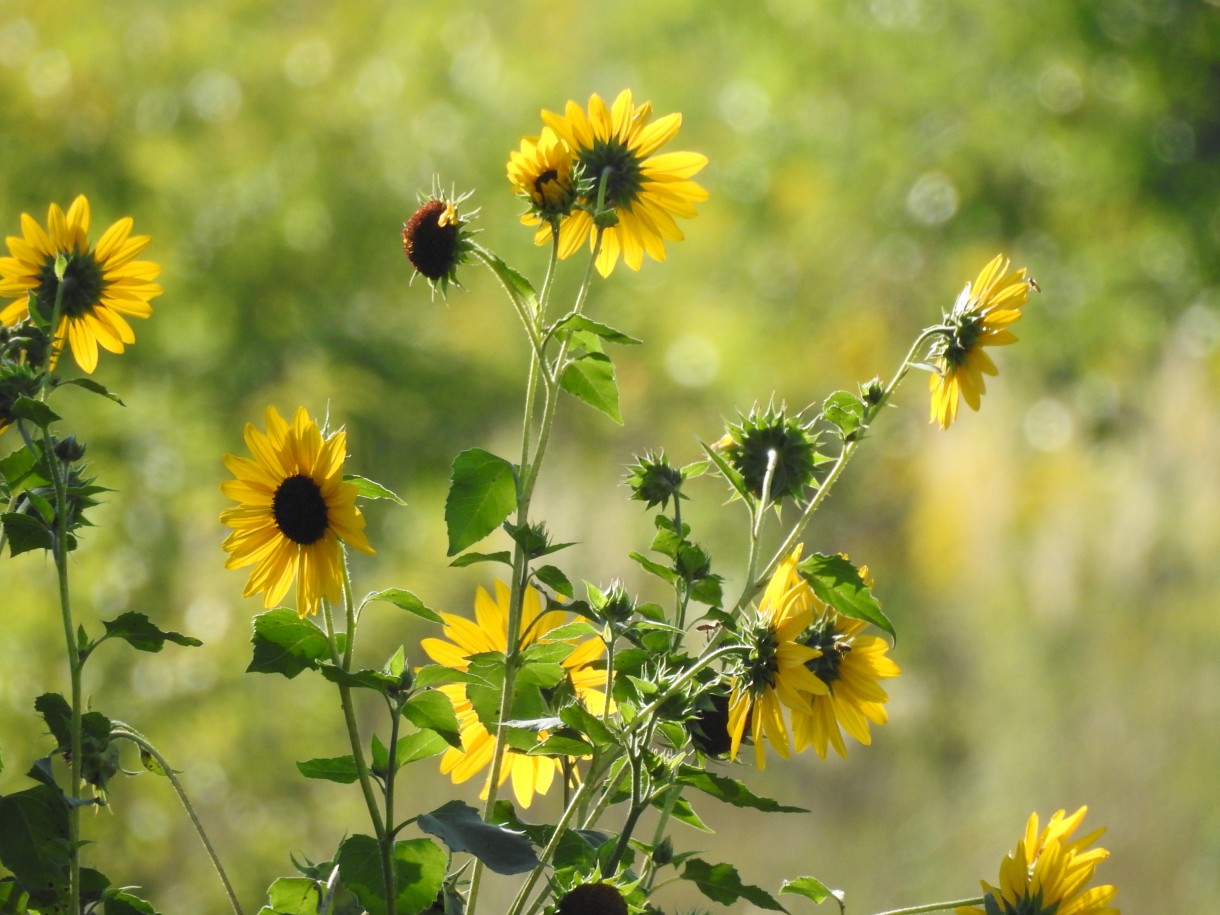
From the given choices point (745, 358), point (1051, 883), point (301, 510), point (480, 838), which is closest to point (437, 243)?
point (301, 510)

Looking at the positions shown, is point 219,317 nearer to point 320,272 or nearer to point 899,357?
point 320,272

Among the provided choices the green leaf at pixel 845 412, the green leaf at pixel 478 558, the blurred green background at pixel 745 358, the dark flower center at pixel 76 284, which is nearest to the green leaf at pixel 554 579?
the green leaf at pixel 478 558

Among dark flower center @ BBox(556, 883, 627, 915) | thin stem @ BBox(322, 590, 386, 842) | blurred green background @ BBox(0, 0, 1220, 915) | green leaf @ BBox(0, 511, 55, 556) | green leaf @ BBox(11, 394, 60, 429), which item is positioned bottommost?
dark flower center @ BBox(556, 883, 627, 915)

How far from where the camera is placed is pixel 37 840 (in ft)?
1.80

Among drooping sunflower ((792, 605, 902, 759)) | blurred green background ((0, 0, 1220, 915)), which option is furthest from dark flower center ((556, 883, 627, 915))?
blurred green background ((0, 0, 1220, 915))

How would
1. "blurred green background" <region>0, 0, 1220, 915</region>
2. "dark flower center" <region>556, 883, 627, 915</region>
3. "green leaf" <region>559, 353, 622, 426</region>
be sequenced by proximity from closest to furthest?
"dark flower center" <region>556, 883, 627, 915</region>
"green leaf" <region>559, 353, 622, 426</region>
"blurred green background" <region>0, 0, 1220, 915</region>

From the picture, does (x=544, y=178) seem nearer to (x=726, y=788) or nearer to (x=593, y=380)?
(x=593, y=380)

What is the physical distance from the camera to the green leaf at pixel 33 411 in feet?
1.67

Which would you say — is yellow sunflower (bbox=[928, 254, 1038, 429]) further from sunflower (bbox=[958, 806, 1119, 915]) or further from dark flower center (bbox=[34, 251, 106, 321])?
dark flower center (bbox=[34, 251, 106, 321])

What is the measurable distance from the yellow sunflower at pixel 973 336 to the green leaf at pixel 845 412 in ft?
0.10

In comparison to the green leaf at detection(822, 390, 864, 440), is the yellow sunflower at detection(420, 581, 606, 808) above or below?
below

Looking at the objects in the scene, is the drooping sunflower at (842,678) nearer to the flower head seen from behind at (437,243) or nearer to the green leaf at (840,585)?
the green leaf at (840,585)

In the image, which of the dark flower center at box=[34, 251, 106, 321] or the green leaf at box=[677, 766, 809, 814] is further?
the dark flower center at box=[34, 251, 106, 321]

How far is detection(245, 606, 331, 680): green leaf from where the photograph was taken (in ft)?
1.69
